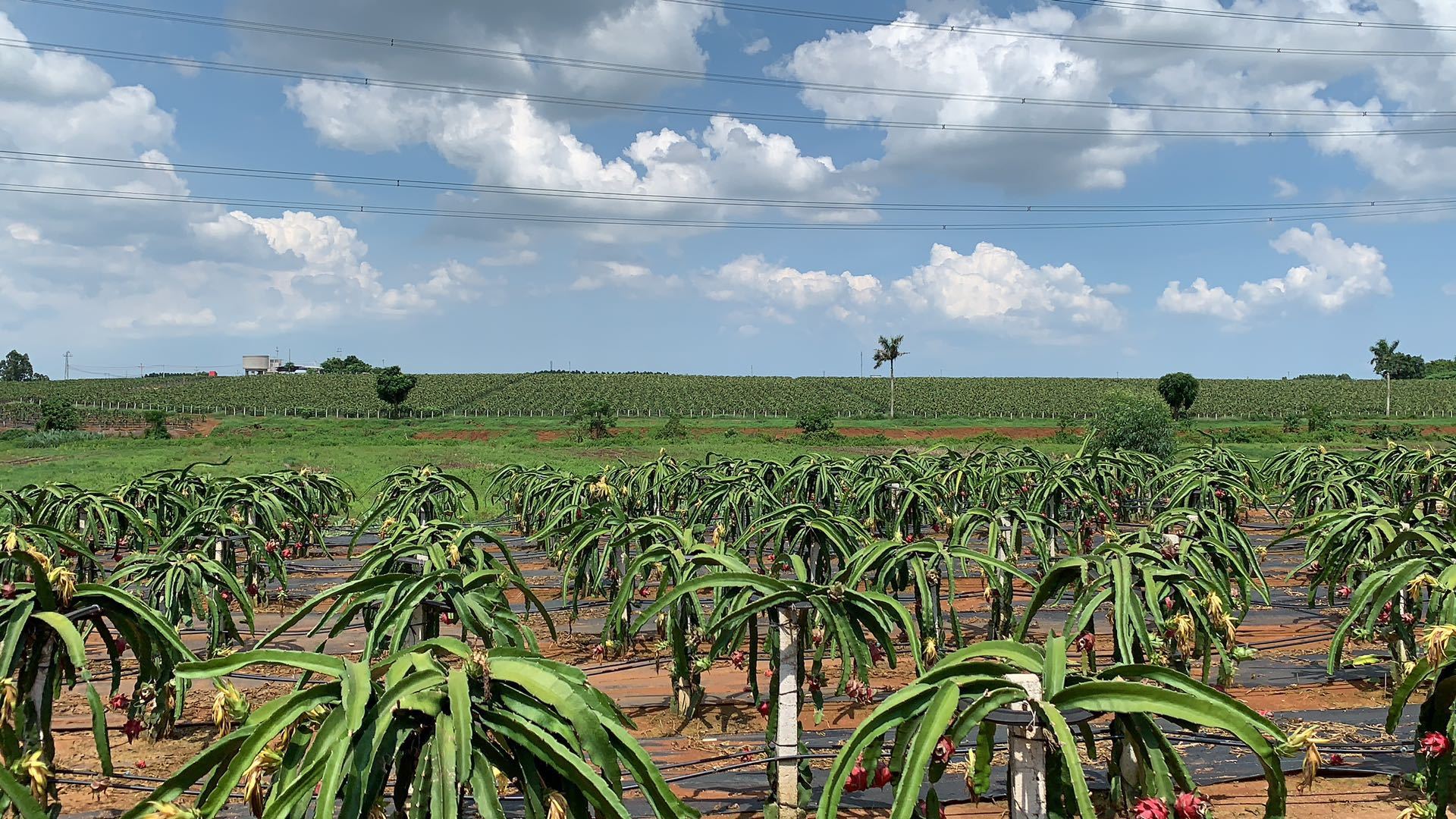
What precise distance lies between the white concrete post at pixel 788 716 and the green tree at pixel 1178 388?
204 feet

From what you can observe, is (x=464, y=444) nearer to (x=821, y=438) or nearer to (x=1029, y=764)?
(x=821, y=438)

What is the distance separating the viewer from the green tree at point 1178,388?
61.4 meters

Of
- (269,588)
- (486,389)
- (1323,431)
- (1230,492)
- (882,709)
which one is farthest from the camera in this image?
(486,389)

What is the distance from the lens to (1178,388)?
203 ft

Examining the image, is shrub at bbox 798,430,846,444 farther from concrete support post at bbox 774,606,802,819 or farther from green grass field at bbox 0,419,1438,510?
concrete support post at bbox 774,606,802,819

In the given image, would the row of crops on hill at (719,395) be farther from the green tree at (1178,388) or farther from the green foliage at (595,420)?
the green foliage at (595,420)

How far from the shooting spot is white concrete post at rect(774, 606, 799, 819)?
5703mm

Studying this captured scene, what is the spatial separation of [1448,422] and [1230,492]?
7083cm

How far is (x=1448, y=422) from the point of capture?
68.7 m

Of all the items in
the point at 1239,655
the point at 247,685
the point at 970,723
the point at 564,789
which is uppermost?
the point at 970,723

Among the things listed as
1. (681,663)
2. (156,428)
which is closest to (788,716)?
(681,663)

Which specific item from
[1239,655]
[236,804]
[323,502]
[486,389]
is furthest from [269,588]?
[486,389]

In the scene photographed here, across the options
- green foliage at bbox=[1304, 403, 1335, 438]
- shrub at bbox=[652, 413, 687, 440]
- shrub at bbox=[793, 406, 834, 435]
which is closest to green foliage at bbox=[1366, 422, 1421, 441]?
green foliage at bbox=[1304, 403, 1335, 438]

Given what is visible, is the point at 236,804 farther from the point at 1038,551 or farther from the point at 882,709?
the point at 1038,551
